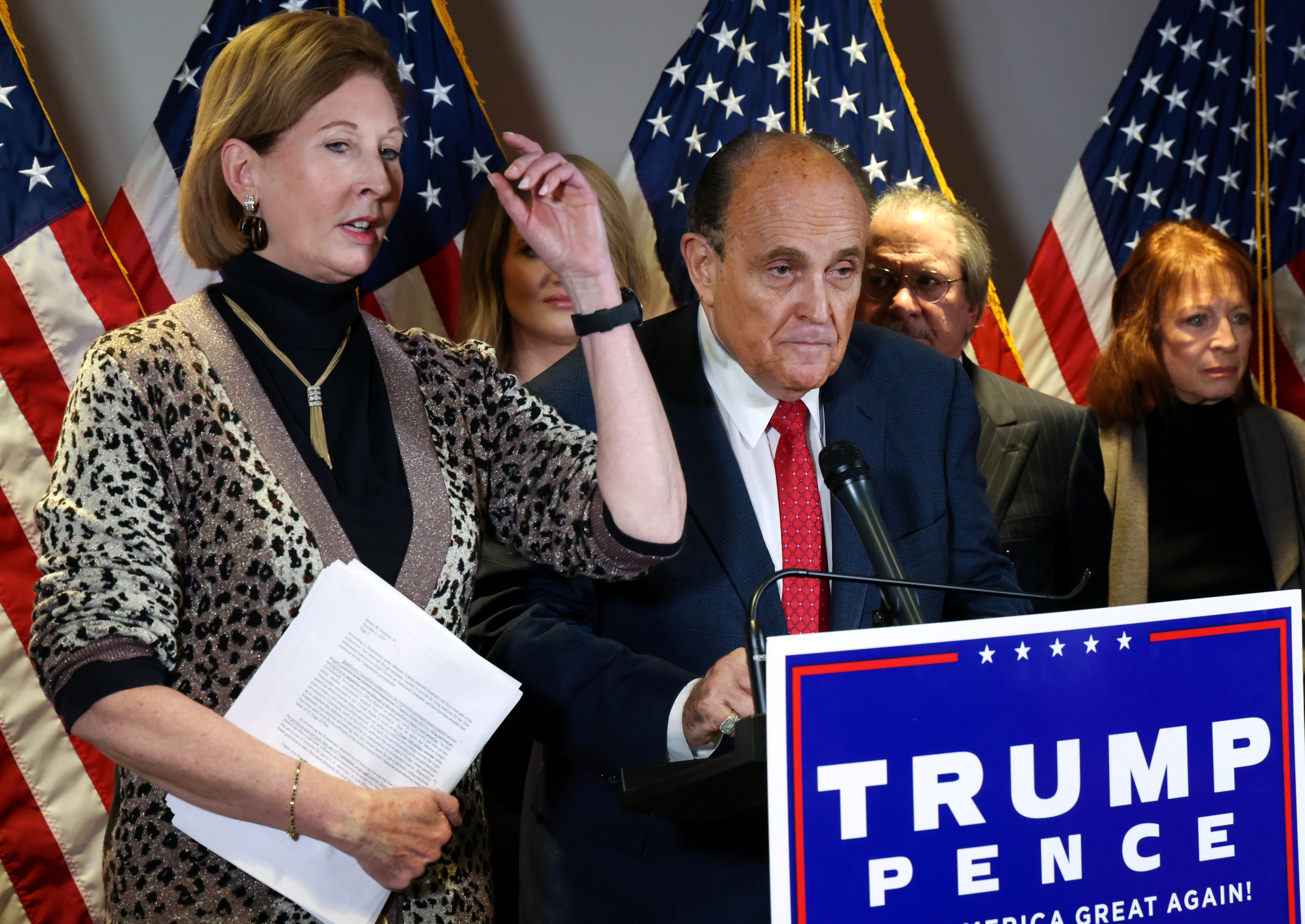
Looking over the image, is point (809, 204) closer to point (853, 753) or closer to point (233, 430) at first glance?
point (233, 430)

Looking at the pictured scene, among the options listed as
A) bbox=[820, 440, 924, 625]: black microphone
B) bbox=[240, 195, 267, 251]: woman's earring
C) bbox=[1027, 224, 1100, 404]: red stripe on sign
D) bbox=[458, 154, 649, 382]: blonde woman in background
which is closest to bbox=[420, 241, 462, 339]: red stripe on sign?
bbox=[458, 154, 649, 382]: blonde woman in background

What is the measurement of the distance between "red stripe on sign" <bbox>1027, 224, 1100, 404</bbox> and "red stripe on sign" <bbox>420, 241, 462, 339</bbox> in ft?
6.20

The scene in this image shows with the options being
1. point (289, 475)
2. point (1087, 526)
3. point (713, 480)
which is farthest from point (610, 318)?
point (1087, 526)

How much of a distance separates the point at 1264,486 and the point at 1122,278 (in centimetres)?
67

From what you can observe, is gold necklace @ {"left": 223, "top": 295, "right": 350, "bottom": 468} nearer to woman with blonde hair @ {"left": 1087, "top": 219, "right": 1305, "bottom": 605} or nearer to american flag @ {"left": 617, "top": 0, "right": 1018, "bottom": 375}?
american flag @ {"left": 617, "top": 0, "right": 1018, "bottom": 375}

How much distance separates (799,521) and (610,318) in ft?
1.40

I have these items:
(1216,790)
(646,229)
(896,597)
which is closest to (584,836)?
(896,597)

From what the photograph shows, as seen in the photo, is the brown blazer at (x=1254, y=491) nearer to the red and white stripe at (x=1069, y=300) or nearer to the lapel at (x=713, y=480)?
the red and white stripe at (x=1069, y=300)

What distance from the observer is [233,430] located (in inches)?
53.7

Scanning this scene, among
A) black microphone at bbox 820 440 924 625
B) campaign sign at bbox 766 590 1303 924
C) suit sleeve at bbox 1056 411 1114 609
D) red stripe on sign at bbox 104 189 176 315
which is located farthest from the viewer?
red stripe on sign at bbox 104 189 176 315

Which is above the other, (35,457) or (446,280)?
(446,280)

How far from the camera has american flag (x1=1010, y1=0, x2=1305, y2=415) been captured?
3.87m

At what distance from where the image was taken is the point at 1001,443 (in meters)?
2.74

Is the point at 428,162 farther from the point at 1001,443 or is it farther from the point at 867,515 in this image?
the point at 867,515
